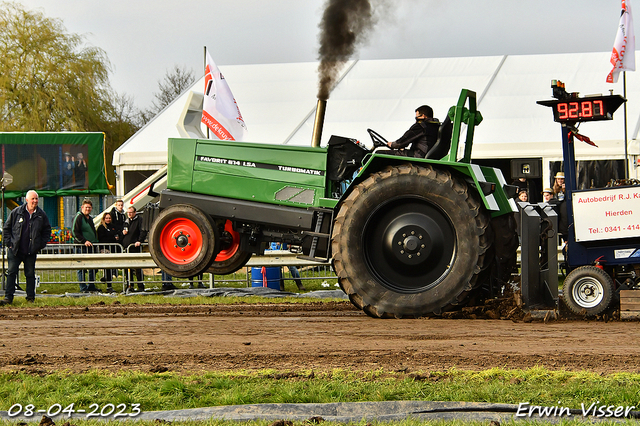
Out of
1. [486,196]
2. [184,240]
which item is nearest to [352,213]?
[486,196]

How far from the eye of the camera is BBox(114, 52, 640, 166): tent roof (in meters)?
16.5

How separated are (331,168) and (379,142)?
24.4 inches

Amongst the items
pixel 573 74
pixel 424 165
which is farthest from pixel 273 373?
pixel 573 74

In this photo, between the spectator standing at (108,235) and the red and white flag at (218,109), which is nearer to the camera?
the spectator standing at (108,235)

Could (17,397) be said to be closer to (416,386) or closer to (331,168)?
(416,386)

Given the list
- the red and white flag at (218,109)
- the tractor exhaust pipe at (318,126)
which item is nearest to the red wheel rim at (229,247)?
the tractor exhaust pipe at (318,126)

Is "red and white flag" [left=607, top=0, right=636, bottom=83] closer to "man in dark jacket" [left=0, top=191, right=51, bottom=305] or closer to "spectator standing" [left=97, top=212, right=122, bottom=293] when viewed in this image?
"spectator standing" [left=97, top=212, right=122, bottom=293]

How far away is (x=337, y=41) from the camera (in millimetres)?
8992

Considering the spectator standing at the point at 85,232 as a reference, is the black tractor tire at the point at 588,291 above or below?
below

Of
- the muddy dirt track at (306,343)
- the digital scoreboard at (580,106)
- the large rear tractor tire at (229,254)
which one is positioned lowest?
the muddy dirt track at (306,343)

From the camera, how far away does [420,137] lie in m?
8.01

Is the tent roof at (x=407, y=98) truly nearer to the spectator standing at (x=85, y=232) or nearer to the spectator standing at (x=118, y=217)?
the spectator standing at (x=118, y=217)

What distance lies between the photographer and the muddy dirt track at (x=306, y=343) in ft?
17.9

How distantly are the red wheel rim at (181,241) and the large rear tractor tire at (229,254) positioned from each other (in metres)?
0.41
